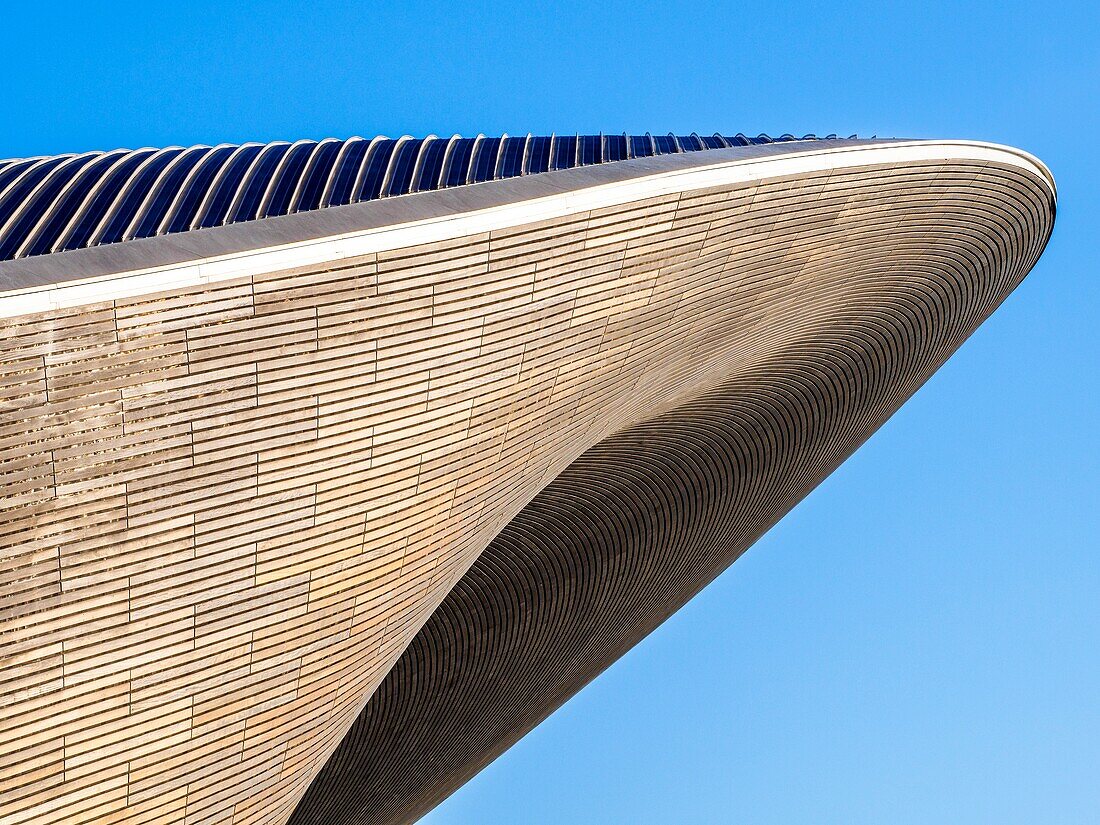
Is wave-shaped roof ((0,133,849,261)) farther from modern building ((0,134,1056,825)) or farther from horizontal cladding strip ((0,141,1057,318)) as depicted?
horizontal cladding strip ((0,141,1057,318))

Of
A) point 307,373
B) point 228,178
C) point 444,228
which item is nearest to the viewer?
point 307,373

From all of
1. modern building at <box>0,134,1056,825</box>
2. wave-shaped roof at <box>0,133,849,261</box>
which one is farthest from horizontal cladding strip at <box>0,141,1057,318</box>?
wave-shaped roof at <box>0,133,849,261</box>

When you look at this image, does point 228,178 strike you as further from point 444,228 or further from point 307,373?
point 307,373

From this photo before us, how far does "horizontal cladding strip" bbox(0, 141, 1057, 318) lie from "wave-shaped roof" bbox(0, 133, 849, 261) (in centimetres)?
239

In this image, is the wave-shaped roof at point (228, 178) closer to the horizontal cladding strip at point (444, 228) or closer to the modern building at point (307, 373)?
the modern building at point (307, 373)

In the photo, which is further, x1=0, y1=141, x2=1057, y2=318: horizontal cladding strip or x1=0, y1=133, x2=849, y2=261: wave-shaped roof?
x1=0, y1=133, x2=849, y2=261: wave-shaped roof

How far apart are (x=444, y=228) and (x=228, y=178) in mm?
4514

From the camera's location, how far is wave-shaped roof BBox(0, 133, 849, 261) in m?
13.2

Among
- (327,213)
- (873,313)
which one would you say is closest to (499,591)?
(873,313)

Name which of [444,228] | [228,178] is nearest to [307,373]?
[444,228]

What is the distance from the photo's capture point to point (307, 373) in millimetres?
11672

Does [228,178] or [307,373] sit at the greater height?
[228,178]

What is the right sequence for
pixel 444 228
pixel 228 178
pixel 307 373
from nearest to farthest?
pixel 307 373, pixel 444 228, pixel 228 178

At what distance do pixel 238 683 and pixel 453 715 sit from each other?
14.8m
